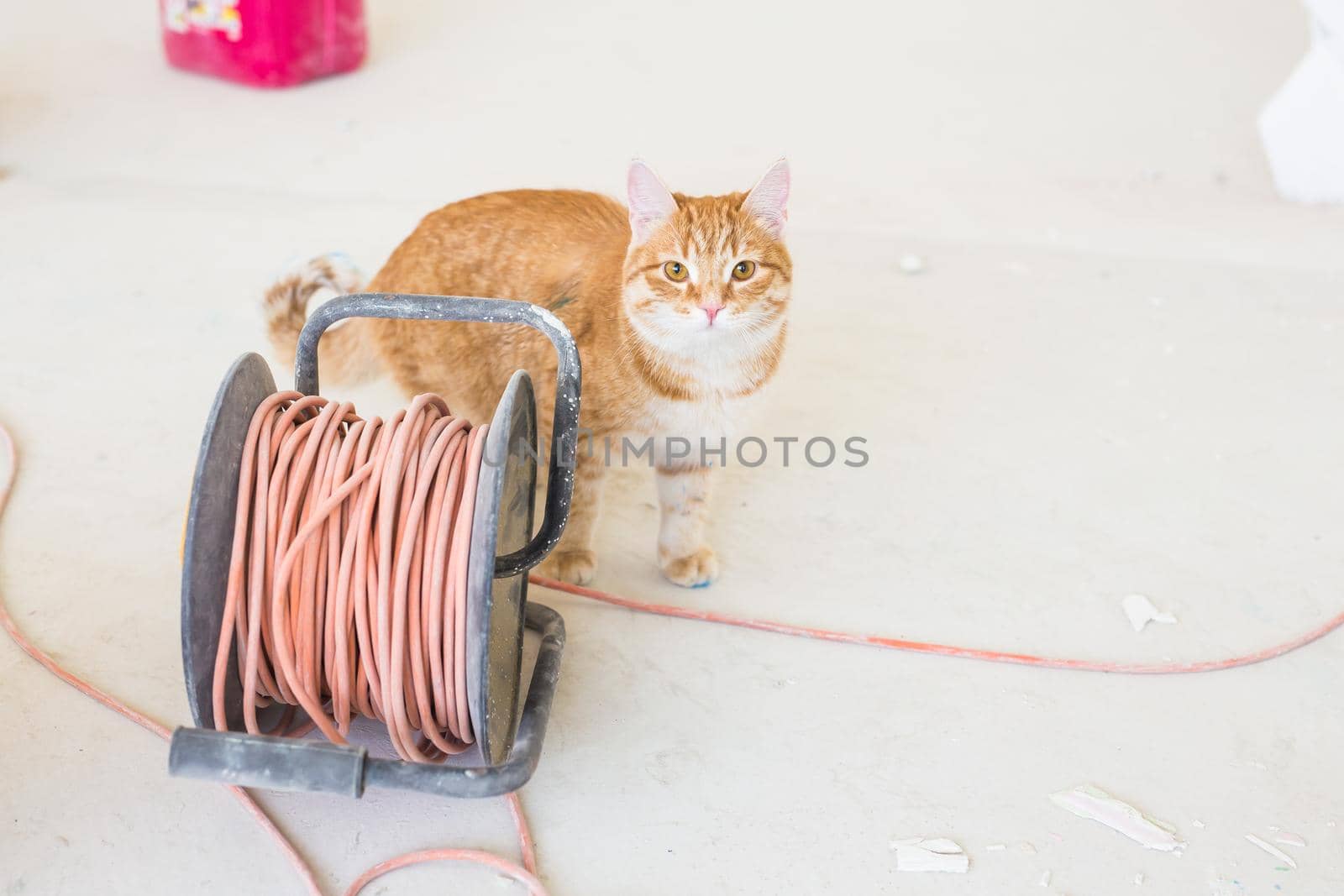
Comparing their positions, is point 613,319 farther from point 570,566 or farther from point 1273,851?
point 1273,851

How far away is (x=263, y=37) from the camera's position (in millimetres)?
5039

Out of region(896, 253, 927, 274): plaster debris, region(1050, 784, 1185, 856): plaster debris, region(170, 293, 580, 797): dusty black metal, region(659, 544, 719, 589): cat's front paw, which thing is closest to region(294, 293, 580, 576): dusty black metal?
region(170, 293, 580, 797): dusty black metal

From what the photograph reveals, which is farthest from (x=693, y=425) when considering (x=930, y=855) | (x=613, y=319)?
(x=930, y=855)

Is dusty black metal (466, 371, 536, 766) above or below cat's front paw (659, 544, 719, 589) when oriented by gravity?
above

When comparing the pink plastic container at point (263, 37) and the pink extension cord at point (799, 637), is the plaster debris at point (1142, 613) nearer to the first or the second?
the pink extension cord at point (799, 637)

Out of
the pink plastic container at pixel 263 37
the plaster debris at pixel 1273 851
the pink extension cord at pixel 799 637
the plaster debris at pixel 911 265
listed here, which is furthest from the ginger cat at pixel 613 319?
the pink plastic container at pixel 263 37

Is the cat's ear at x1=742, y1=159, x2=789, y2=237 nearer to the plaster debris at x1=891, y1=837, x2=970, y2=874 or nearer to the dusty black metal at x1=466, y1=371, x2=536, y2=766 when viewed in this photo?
the dusty black metal at x1=466, y1=371, x2=536, y2=766

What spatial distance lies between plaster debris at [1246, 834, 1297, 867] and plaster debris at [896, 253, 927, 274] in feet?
8.12

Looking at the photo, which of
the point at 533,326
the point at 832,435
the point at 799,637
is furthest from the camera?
the point at 832,435

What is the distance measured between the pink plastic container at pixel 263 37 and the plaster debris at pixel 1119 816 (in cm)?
437

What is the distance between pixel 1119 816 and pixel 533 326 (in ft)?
4.54

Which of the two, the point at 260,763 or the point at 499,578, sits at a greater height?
the point at 499,578

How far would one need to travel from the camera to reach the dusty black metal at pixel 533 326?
6.73 ft

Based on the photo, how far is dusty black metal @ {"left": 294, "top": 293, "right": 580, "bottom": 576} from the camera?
6.73 ft
